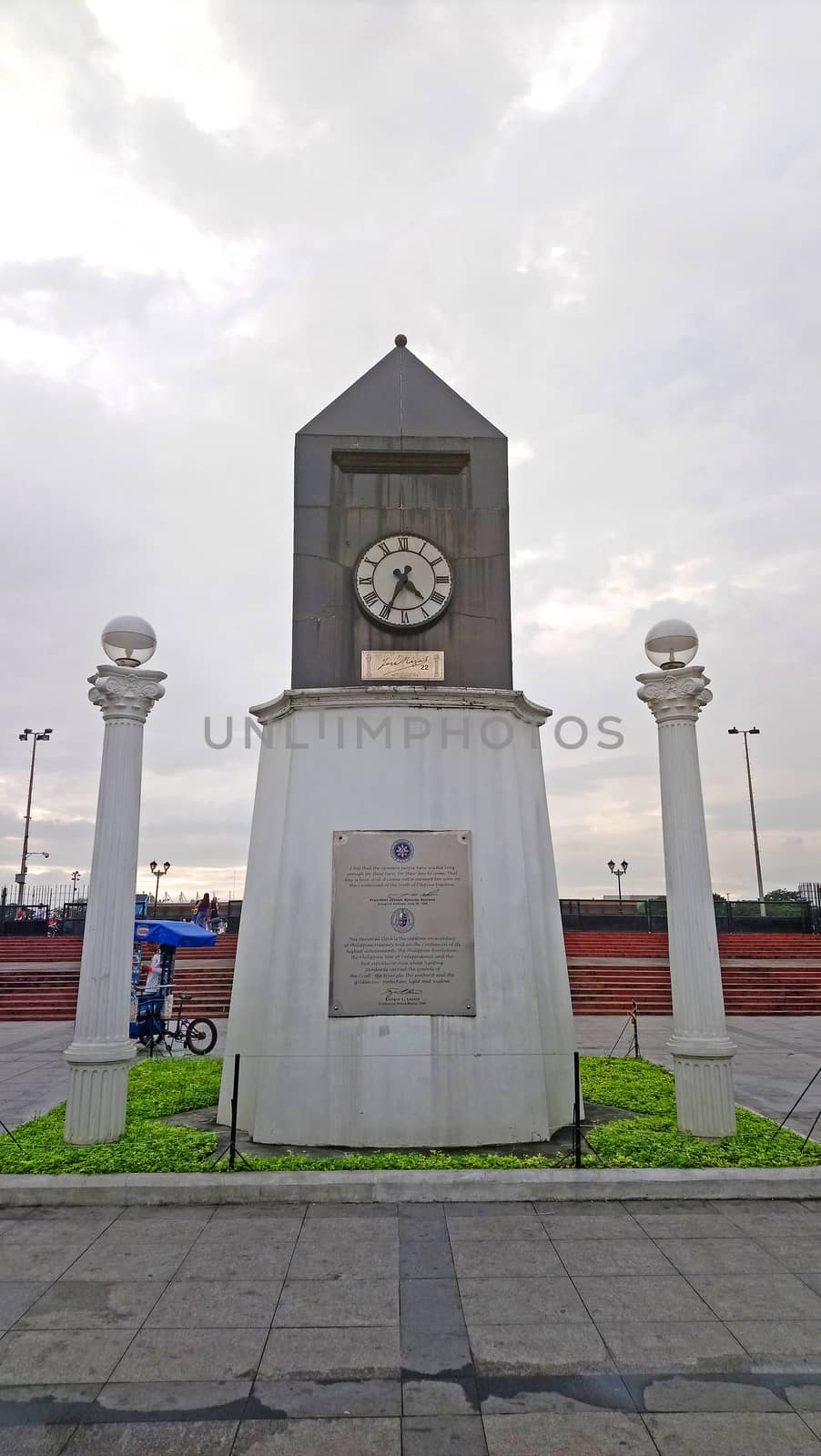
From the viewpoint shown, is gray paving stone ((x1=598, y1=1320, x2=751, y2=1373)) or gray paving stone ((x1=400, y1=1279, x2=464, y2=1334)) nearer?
gray paving stone ((x1=598, y1=1320, x2=751, y2=1373))

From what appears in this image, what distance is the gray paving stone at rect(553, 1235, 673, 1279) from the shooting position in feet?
19.5

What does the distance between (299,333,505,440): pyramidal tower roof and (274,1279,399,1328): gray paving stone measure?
8.87 m

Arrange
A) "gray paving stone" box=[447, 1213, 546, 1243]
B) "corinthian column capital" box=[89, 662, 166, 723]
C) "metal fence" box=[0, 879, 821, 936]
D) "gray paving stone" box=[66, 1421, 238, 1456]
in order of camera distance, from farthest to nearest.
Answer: "metal fence" box=[0, 879, 821, 936], "corinthian column capital" box=[89, 662, 166, 723], "gray paving stone" box=[447, 1213, 546, 1243], "gray paving stone" box=[66, 1421, 238, 1456]

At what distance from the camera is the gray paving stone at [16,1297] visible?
5258 mm

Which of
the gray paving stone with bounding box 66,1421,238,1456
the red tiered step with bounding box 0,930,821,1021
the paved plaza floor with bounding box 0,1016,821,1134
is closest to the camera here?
the gray paving stone with bounding box 66,1421,238,1456

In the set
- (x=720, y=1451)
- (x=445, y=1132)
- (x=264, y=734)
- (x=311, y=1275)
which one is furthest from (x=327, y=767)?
(x=720, y=1451)

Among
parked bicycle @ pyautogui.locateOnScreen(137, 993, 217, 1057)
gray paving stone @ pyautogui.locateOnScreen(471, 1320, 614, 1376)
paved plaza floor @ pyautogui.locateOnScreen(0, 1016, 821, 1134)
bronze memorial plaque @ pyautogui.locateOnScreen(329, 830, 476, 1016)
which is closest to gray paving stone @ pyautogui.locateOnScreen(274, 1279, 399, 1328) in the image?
gray paving stone @ pyautogui.locateOnScreen(471, 1320, 614, 1376)

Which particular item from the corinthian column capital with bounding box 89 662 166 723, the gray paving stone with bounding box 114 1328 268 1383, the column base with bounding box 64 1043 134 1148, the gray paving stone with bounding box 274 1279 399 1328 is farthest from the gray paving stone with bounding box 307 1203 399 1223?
the corinthian column capital with bounding box 89 662 166 723

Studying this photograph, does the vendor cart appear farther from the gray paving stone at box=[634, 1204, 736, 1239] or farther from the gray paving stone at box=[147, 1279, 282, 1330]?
the gray paving stone at box=[634, 1204, 736, 1239]

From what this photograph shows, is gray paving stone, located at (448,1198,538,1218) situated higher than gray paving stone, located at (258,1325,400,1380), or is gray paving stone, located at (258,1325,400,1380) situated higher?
gray paving stone, located at (448,1198,538,1218)

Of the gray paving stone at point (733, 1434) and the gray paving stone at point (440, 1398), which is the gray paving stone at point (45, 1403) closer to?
the gray paving stone at point (440, 1398)

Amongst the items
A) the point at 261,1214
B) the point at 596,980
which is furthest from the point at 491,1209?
the point at 596,980

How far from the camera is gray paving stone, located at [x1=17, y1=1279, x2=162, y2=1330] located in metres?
5.18
